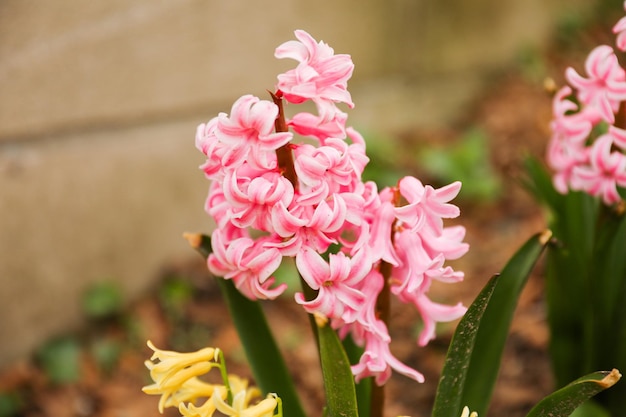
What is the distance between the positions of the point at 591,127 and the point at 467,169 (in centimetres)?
197

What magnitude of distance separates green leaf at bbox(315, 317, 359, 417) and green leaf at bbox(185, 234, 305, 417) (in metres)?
0.27

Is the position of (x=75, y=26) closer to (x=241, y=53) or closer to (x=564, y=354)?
(x=241, y=53)

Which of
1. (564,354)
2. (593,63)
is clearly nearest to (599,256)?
(564,354)

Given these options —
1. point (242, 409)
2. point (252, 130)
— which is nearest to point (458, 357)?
point (242, 409)

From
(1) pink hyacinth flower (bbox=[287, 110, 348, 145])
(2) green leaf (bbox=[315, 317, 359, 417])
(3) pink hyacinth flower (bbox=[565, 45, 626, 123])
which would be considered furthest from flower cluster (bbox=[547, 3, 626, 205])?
(2) green leaf (bbox=[315, 317, 359, 417])

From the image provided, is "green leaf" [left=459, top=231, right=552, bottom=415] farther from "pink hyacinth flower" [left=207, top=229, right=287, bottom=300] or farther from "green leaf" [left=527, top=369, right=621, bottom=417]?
"pink hyacinth flower" [left=207, top=229, right=287, bottom=300]

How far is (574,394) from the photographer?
1.14 meters

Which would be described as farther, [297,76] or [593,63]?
[593,63]

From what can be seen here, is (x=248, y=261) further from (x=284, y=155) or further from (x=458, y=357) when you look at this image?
(x=458, y=357)

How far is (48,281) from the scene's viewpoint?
2.63 metres

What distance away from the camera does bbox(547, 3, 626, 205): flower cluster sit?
1.38 m

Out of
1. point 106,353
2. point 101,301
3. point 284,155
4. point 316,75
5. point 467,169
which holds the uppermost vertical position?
point 316,75

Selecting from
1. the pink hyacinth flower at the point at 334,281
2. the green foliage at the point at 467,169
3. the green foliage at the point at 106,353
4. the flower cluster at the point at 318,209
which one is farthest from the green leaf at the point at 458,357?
the green foliage at the point at 467,169

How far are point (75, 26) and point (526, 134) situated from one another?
2.37m
